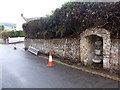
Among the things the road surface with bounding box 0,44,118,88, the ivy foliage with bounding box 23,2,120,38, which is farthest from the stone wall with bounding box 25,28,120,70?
the road surface with bounding box 0,44,118,88

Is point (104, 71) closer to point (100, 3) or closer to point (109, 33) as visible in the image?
point (109, 33)

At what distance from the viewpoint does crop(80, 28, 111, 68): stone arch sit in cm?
851

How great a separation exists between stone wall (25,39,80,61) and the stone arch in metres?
0.55

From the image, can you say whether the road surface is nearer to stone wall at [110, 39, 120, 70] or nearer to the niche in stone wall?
stone wall at [110, 39, 120, 70]

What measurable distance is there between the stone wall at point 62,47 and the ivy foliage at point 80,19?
1.28 feet

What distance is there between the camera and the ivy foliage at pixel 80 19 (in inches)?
326

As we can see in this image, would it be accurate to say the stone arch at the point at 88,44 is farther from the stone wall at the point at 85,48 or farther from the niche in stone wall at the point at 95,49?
the niche in stone wall at the point at 95,49

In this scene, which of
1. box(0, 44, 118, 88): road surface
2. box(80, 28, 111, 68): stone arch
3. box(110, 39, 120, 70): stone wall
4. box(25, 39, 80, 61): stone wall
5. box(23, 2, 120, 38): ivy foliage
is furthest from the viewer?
box(25, 39, 80, 61): stone wall

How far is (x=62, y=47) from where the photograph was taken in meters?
11.9

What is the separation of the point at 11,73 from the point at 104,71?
4.71m

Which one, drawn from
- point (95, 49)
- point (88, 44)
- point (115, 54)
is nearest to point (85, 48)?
point (88, 44)

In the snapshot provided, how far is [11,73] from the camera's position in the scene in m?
9.12

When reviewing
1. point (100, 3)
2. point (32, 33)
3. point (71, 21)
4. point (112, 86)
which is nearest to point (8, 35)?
point (32, 33)

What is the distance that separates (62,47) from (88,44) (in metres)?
2.44
